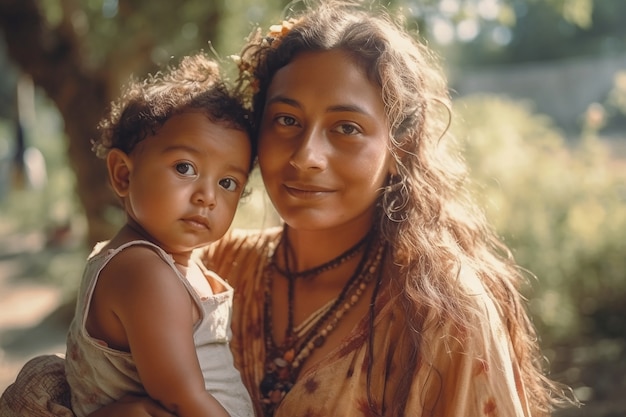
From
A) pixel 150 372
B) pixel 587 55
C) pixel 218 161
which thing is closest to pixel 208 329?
pixel 150 372

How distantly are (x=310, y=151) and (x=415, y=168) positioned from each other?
1.23ft

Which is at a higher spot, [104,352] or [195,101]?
[195,101]

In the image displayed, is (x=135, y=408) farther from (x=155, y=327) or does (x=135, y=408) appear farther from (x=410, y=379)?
(x=410, y=379)

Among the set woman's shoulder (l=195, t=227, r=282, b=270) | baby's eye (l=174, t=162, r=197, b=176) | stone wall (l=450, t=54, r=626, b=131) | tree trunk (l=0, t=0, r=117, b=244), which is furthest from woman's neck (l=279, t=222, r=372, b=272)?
stone wall (l=450, t=54, r=626, b=131)

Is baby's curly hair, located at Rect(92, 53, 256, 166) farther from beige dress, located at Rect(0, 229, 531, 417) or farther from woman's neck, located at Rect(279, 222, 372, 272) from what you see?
beige dress, located at Rect(0, 229, 531, 417)

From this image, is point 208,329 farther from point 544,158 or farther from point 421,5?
point 544,158

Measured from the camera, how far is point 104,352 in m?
1.65

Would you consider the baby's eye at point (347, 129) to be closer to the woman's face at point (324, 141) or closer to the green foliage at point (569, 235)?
the woman's face at point (324, 141)

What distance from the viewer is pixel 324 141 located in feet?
6.40

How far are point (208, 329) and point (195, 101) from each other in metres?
0.57

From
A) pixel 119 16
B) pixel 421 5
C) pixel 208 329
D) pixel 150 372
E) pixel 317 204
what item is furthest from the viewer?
pixel 119 16

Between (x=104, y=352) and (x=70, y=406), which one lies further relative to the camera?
(x=70, y=406)

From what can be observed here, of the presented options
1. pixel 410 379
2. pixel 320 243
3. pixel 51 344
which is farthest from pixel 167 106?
pixel 51 344

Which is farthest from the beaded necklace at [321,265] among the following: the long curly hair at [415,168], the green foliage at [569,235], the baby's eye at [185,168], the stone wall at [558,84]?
the stone wall at [558,84]
